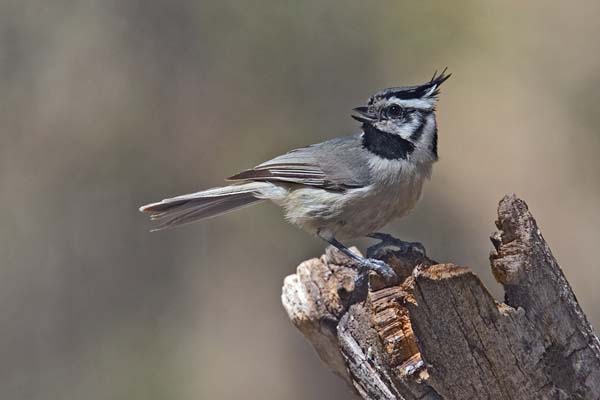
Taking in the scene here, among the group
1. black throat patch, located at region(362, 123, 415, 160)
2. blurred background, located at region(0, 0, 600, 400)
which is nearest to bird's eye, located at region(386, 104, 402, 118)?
black throat patch, located at region(362, 123, 415, 160)

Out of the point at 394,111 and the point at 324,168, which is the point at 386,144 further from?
the point at 324,168

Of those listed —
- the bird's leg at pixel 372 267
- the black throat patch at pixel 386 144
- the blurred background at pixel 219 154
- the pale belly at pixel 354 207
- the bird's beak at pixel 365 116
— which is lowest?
the bird's leg at pixel 372 267

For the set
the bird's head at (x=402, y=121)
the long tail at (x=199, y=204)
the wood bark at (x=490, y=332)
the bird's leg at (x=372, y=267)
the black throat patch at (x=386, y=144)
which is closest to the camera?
the wood bark at (x=490, y=332)

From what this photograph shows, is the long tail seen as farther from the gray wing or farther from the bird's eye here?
the bird's eye

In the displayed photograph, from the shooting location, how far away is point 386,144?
18.3 feet

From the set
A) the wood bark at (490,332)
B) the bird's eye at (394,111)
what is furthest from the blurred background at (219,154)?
the wood bark at (490,332)

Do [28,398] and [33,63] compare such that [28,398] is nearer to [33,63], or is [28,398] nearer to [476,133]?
[33,63]

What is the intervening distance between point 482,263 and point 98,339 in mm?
4004

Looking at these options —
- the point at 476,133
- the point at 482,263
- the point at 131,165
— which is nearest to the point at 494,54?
the point at 476,133

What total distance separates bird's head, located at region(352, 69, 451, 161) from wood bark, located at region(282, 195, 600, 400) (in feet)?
4.86

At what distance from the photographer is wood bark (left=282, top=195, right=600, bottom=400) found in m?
3.89

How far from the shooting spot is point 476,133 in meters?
10.5

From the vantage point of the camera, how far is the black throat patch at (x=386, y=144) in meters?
5.52

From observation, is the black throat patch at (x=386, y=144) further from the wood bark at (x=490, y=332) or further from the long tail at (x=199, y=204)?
the wood bark at (x=490, y=332)
